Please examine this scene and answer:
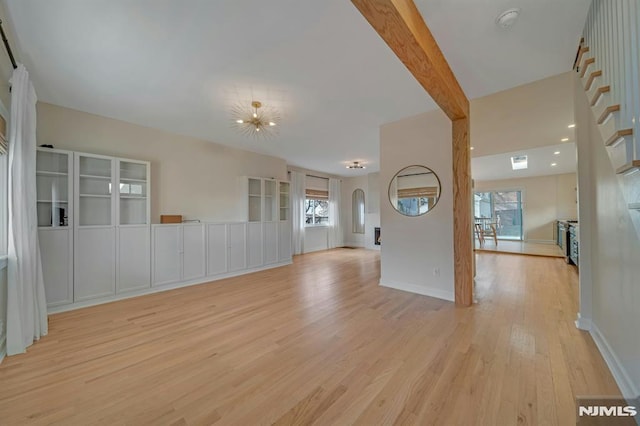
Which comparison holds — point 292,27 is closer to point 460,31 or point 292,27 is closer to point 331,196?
point 460,31

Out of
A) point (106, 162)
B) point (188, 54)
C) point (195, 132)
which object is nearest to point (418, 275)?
point (188, 54)

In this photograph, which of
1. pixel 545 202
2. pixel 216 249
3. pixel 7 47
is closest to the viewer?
pixel 7 47

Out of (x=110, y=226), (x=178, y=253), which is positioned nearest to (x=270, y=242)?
(x=178, y=253)

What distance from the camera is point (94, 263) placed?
10.9 ft

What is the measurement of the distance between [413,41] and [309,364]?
2.50m

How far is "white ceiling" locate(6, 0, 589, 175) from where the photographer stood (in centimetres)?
177

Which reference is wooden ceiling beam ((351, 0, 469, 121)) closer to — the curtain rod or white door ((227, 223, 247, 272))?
the curtain rod

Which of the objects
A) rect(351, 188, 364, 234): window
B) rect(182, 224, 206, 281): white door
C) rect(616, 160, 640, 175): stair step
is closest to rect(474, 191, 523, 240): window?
rect(351, 188, 364, 234): window

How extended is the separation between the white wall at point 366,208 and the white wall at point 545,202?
5645mm

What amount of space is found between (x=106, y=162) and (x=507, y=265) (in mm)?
7804

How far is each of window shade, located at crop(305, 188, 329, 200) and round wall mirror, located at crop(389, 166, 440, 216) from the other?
428 centimetres

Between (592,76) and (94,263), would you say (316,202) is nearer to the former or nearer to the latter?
(94,263)

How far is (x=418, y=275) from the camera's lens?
12.0ft

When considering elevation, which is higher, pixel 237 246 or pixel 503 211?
pixel 503 211
